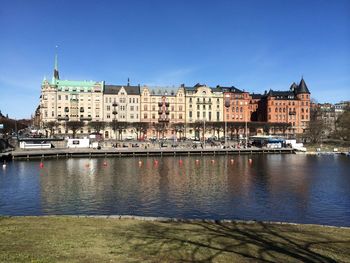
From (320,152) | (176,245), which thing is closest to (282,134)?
(320,152)

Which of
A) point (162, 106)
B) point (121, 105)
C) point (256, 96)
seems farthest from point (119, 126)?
point (256, 96)

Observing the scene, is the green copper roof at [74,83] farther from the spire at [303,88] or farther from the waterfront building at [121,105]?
the spire at [303,88]

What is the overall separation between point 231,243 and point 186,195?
2418cm

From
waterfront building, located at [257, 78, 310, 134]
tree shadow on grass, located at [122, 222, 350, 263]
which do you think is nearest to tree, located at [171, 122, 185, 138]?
waterfront building, located at [257, 78, 310, 134]

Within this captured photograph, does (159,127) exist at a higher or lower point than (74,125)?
lower

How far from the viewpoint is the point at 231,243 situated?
1634 cm

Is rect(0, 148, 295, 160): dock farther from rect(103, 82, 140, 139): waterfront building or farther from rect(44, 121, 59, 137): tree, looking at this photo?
rect(103, 82, 140, 139): waterfront building

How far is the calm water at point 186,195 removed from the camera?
106ft

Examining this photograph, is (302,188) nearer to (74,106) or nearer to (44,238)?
(44,238)

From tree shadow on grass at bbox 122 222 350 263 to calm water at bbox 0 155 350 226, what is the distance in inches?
415

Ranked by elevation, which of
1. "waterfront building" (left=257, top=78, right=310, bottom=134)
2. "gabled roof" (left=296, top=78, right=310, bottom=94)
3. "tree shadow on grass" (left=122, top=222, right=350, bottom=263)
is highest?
"gabled roof" (left=296, top=78, right=310, bottom=94)

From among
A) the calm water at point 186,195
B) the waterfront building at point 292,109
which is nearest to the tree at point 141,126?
the waterfront building at point 292,109

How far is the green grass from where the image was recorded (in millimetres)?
14039

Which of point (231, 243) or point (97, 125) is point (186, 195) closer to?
point (231, 243)
